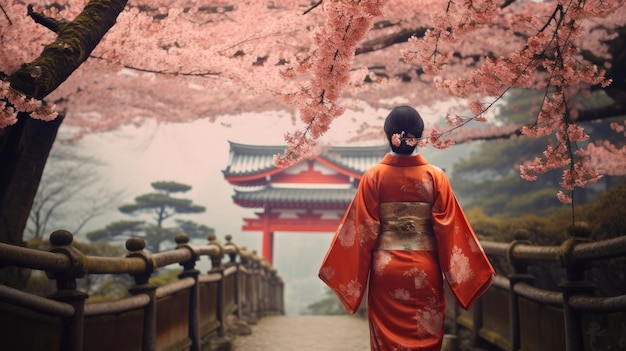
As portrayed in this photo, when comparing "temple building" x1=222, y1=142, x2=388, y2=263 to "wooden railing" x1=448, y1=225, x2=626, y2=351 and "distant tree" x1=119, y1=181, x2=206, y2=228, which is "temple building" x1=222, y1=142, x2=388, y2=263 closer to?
"distant tree" x1=119, y1=181, x2=206, y2=228

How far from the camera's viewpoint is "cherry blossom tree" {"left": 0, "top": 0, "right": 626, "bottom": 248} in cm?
278

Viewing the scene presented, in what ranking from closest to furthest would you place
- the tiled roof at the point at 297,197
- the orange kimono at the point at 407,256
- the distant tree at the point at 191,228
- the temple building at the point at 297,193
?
the orange kimono at the point at 407,256, the tiled roof at the point at 297,197, the temple building at the point at 297,193, the distant tree at the point at 191,228

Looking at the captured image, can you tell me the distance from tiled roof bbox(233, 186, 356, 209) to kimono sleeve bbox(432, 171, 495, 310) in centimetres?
1277

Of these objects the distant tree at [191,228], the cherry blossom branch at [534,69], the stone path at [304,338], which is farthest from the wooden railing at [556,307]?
the distant tree at [191,228]

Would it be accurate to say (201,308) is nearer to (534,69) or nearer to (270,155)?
(534,69)

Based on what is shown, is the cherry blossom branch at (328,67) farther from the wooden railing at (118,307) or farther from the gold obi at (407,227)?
the wooden railing at (118,307)

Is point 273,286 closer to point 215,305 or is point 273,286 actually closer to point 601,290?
point 215,305

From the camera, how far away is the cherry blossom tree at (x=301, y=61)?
278 centimetres

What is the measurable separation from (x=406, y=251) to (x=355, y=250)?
341mm

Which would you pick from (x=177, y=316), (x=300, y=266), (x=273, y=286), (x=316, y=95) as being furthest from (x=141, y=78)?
(x=300, y=266)

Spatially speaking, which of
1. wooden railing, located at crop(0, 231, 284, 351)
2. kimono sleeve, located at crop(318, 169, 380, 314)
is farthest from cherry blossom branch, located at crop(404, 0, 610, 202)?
wooden railing, located at crop(0, 231, 284, 351)

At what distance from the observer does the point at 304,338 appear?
7102 mm

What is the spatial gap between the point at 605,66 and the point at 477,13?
201 inches

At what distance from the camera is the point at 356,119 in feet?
43.4
